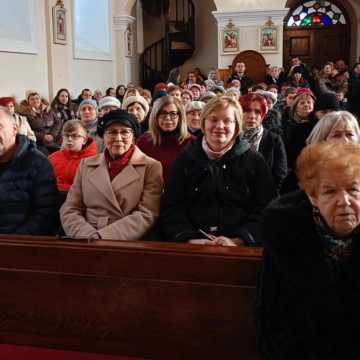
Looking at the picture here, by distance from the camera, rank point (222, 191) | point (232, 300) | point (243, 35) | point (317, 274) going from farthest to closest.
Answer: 1. point (243, 35)
2. point (222, 191)
3. point (232, 300)
4. point (317, 274)

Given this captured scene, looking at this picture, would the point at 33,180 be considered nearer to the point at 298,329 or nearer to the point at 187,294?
the point at 187,294

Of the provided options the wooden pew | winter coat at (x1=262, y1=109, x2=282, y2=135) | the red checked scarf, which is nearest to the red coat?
the red checked scarf

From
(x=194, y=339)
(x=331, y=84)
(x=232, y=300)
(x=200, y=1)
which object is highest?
(x=200, y=1)

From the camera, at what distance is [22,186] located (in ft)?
10.2

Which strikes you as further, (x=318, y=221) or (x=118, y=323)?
(x=118, y=323)

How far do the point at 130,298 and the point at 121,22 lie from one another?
14.0 metres

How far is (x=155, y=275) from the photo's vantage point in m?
2.12

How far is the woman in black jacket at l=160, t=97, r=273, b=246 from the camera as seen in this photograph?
9.87ft

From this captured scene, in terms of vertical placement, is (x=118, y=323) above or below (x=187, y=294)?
below

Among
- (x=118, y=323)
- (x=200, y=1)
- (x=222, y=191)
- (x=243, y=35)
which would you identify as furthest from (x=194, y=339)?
(x=200, y=1)

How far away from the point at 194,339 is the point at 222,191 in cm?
108

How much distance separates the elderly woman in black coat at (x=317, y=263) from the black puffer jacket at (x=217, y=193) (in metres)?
1.22

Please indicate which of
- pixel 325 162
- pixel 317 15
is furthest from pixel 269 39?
pixel 325 162

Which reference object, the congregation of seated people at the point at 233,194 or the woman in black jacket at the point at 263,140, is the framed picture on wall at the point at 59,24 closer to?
the congregation of seated people at the point at 233,194
